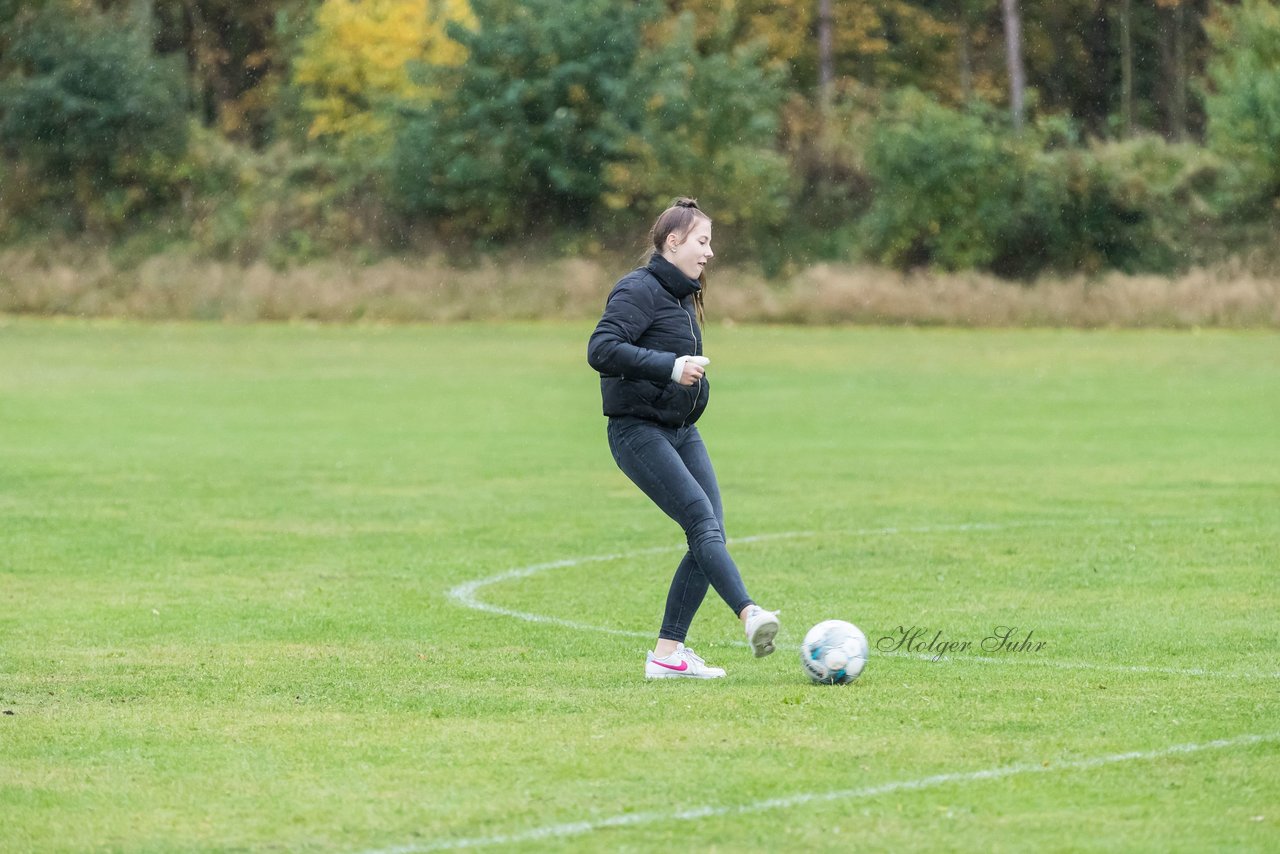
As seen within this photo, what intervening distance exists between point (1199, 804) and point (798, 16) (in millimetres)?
59113

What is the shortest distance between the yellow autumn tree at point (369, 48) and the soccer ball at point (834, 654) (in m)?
52.3

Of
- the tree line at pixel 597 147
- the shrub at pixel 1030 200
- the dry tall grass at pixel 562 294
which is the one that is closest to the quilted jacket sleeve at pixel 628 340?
the dry tall grass at pixel 562 294

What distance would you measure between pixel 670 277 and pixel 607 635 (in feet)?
6.92

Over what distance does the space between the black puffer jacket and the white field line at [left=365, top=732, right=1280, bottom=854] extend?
2168 mm

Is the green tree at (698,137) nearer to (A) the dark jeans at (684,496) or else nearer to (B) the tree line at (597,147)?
(B) the tree line at (597,147)

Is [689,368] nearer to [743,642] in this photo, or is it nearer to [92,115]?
[743,642]

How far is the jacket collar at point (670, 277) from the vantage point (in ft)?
27.8

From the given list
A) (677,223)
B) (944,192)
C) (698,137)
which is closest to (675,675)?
(677,223)

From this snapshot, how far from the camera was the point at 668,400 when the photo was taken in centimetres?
844

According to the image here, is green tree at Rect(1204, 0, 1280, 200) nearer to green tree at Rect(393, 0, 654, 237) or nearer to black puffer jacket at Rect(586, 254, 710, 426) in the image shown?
green tree at Rect(393, 0, 654, 237)

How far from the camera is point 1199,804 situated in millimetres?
6293

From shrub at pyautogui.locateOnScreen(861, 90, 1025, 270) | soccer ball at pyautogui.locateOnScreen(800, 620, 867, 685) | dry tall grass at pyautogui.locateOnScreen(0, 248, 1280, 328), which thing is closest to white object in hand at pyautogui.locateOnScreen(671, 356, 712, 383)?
soccer ball at pyautogui.locateOnScreen(800, 620, 867, 685)

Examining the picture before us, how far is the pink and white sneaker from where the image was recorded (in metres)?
8.53

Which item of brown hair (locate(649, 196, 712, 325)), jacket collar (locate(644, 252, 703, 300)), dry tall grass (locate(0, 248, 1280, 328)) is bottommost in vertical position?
dry tall grass (locate(0, 248, 1280, 328))
